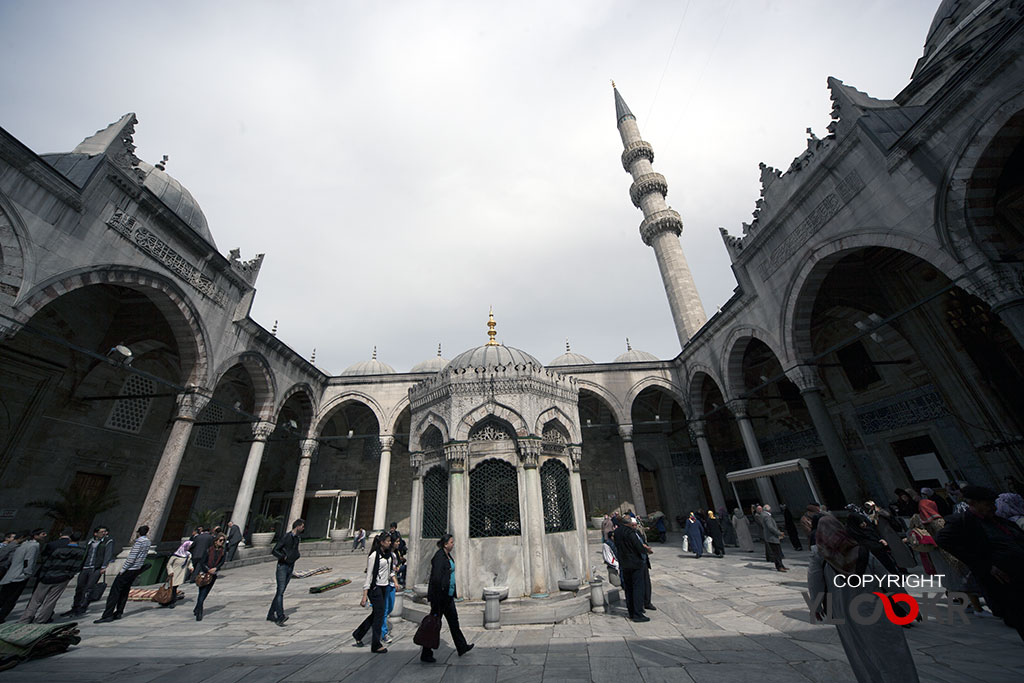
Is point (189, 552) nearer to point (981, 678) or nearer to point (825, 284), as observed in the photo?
point (981, 678)

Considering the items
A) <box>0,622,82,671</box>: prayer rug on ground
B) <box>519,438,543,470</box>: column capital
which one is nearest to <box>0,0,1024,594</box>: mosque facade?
<box>519,438,543,470</box>: column capital

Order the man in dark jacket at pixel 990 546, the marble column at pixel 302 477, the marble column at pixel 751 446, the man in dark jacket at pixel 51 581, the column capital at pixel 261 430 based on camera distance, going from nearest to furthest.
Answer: the man in dark jacket at pixel 990 546 < the man in dark jacket at pixel 51 581 < the marble column at pixel 751 446 < the column capital at pixel 261 430 < the marble column at pixel 302 477

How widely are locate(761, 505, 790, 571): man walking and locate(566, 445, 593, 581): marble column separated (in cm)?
382

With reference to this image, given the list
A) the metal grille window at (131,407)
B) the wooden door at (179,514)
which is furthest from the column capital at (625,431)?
the metal grille window at (131,407)

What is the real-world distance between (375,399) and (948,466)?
16.7 m

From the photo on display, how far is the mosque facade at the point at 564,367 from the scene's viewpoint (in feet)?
18.9

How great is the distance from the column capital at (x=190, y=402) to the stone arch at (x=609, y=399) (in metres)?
11.5

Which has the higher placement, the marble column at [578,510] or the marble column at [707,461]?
the marble column at [707,461]

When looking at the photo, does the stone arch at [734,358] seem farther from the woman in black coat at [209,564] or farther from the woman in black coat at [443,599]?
the woman in black coat at [209,564]

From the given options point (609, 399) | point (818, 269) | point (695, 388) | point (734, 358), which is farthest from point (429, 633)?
point (695, 388)

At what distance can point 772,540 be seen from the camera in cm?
721

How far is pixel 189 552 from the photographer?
6.52m

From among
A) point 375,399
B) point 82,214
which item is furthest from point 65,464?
point 375,399

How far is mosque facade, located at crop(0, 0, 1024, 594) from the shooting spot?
577 centimetres
